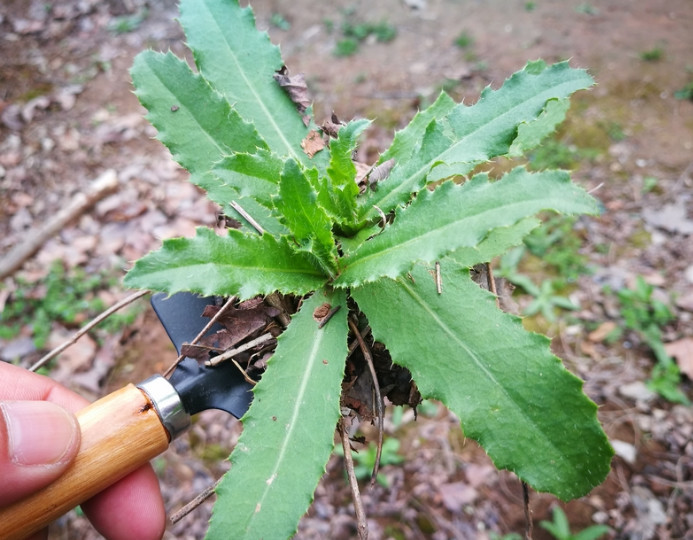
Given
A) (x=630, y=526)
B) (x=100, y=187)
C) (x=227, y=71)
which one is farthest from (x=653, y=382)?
(x=100, y=187)

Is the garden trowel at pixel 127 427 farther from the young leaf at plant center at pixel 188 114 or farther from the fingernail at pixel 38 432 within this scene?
the young leaf at plant center at pixel 188 114

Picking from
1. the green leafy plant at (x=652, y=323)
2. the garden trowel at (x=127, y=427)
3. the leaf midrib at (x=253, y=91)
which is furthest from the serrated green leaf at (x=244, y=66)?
the green leafy plant at (x=652, y=323)

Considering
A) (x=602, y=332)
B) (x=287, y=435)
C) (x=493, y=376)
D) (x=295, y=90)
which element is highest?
(x=295, y=90)

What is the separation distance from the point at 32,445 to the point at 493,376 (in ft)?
3.59

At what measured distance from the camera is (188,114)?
126cm

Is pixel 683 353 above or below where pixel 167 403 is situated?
below

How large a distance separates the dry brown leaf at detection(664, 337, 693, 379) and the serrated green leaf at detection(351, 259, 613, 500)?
189 cm

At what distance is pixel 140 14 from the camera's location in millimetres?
4984

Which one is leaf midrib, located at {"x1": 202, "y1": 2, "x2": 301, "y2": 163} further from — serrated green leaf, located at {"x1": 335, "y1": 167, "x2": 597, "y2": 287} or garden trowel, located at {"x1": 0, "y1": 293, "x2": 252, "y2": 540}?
garden trowel, located at {"x1": 0, "y1": 293, "x2": 252, "y2": 540}

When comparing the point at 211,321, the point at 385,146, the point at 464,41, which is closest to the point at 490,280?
the point at 211,321

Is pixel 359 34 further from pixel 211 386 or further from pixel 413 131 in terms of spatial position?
pixel 211 386

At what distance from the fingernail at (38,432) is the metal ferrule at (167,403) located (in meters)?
0.19

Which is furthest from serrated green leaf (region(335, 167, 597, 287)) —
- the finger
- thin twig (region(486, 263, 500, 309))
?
the finger

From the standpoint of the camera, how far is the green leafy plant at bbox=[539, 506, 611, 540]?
209 centimetres
